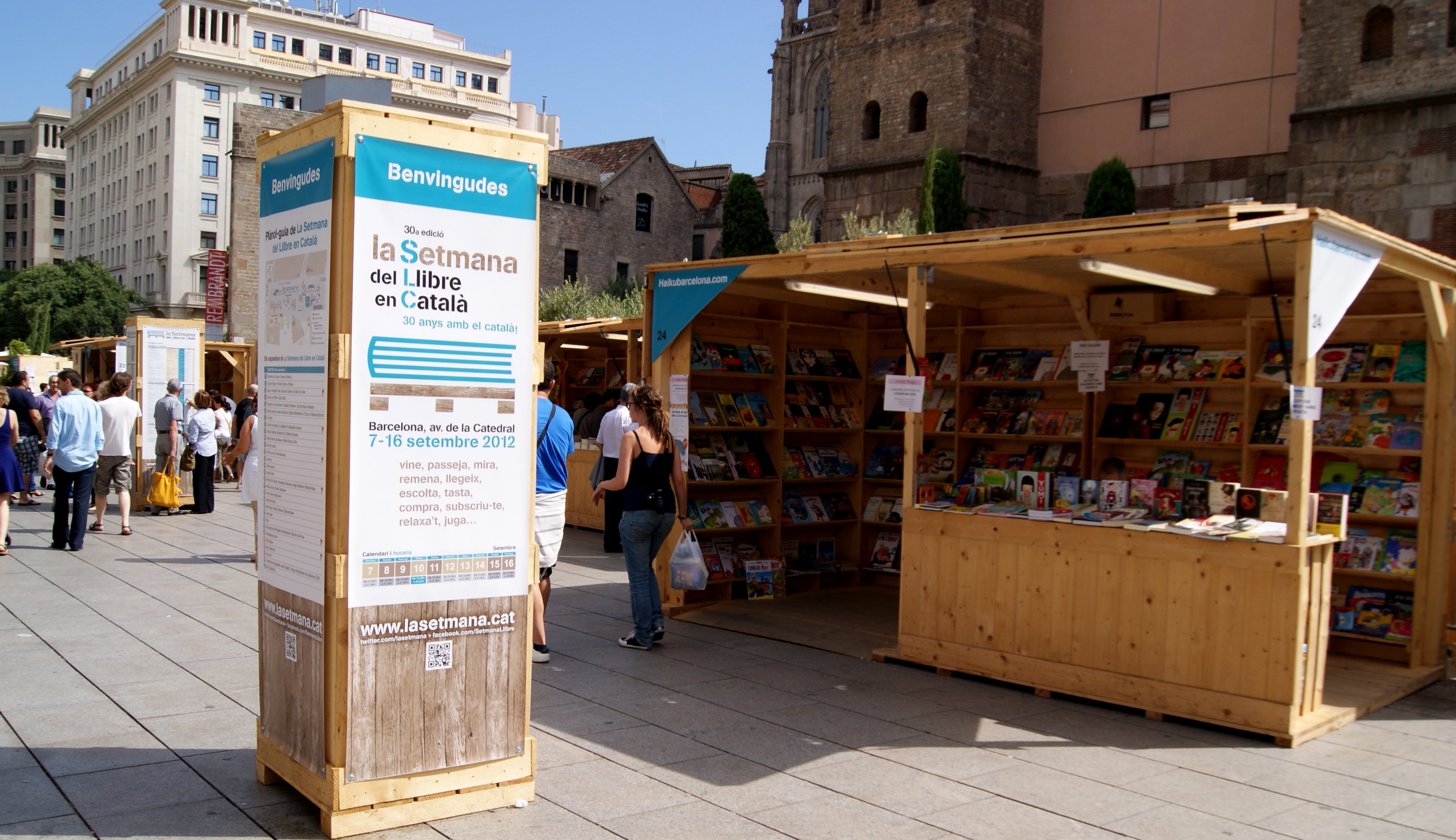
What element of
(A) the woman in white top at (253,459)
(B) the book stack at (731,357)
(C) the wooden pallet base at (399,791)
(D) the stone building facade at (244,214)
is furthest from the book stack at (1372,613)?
(D) the stone building facade at (244,214)

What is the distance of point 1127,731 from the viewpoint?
6.08 meters

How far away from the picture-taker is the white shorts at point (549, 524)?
6855 mm

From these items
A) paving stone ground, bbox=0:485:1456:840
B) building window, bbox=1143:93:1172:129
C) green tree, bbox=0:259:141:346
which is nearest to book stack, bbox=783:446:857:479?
paving stone ground, bbox=0:485:1456:840

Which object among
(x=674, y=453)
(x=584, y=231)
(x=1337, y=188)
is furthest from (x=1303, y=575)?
(x=584, y=231)

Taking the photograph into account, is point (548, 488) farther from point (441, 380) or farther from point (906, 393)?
point (441, 380)

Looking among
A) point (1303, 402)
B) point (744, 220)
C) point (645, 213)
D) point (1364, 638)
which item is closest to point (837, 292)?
point (1303, 402)

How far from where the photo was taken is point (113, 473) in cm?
1269

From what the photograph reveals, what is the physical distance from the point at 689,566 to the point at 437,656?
149 inches

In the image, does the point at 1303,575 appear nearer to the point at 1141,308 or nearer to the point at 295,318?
the point at 1141,308

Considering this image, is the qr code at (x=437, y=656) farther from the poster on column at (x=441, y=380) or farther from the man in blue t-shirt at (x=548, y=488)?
the man in blue t-shirt at (x=548, y=488)

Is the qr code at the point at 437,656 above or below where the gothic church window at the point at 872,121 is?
below

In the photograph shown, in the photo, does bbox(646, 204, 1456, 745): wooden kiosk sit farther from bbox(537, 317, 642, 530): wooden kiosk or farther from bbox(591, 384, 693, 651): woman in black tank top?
bbox(537, 317, 642, 530): wooden kiosk

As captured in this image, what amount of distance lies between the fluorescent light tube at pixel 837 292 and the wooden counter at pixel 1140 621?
86.5 inches

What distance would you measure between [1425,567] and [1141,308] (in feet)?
8.85
